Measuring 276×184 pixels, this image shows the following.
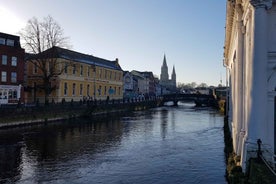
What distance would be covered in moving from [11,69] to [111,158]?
28013 millimetres

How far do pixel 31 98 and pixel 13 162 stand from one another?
120ft

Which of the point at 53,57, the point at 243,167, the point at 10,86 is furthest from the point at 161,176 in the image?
the point at 53,57

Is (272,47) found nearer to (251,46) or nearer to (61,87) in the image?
(251,46)

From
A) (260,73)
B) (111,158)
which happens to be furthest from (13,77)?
(260,73)

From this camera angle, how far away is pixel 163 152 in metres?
20.8

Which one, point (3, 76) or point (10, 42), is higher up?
point (10, 42)

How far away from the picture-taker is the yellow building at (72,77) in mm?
50469

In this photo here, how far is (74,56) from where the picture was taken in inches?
2243

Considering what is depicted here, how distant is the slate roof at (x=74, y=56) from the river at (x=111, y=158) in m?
20.2

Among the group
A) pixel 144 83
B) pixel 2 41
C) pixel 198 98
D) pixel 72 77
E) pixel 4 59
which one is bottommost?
pixel 198 98

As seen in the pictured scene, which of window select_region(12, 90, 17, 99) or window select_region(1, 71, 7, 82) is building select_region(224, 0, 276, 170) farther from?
window select_region(12, 90, 17, 99)

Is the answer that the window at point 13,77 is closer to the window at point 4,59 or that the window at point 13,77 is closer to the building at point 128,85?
the window at point 4,59

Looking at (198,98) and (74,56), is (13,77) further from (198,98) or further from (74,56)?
(198,98)

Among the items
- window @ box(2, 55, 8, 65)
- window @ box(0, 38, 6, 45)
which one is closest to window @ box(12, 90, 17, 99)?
window @ box(2, 55, 8, 65)
